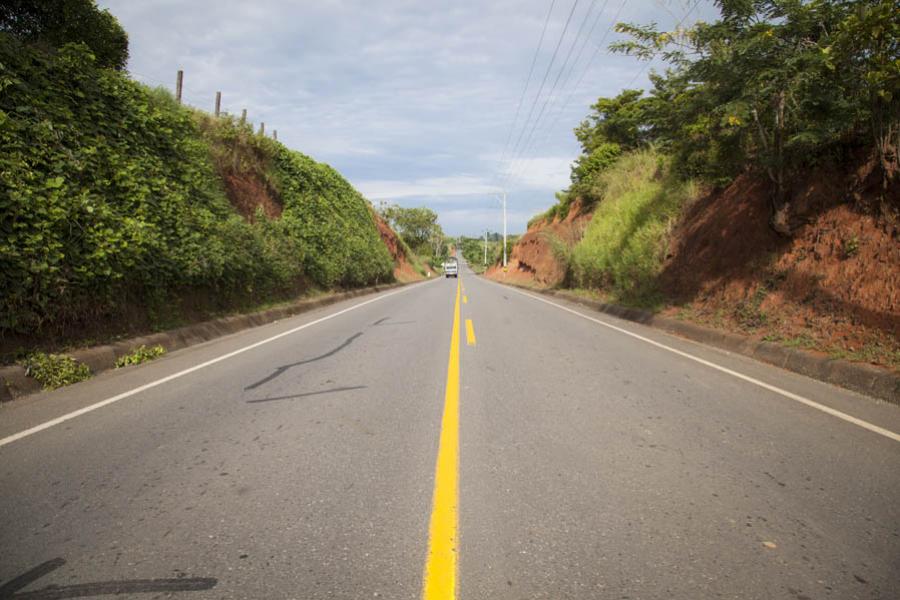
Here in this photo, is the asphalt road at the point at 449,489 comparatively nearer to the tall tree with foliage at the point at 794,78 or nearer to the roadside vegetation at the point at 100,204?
the roadside vegetation at the point at 100,204

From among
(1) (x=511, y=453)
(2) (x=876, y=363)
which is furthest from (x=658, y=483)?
(2) (x=876, y=363)

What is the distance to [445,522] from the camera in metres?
2.84

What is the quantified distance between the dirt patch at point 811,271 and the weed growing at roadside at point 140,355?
10719mm

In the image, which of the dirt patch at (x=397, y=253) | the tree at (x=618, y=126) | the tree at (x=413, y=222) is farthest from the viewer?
the tree at (x=413, y=222)

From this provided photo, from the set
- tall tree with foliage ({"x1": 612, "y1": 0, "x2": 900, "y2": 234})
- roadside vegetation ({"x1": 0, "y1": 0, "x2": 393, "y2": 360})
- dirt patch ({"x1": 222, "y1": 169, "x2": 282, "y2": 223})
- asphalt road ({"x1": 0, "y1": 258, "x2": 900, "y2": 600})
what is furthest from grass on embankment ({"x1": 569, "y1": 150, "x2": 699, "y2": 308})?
dirt patch ({"x1": 222, "y1": 169, "x2": 282, "y2": 223})

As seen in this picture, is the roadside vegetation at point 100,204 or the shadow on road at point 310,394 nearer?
the shadow on road at point 310,394

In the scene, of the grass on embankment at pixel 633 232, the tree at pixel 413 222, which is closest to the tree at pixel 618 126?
the grass on embankment at pixel 633 232

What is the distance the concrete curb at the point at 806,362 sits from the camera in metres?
6.14

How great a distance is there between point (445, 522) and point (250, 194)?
1861 cm

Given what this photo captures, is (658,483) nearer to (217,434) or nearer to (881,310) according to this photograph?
(217,434)

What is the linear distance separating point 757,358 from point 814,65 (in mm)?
4928

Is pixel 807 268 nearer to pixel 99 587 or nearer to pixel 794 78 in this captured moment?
pixel 794 78

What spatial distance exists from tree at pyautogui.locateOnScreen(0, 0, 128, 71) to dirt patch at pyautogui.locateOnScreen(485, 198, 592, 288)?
23.4 metres

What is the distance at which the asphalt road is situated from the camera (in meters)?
2.38
